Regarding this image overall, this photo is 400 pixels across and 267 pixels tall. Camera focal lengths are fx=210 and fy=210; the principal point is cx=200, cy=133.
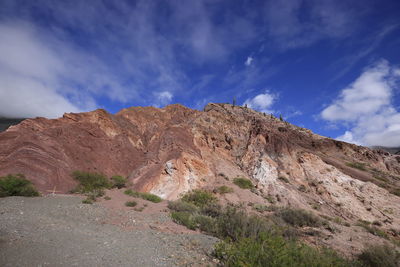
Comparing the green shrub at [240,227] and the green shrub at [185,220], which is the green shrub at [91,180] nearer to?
the green shrub at [185,220]

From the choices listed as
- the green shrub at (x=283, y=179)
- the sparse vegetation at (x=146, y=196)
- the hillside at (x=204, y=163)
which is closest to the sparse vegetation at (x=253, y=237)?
the sparse vegetation at (x=146, y=196)

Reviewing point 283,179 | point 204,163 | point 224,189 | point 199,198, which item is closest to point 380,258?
point 199,198

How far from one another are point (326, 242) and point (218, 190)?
9.60 m

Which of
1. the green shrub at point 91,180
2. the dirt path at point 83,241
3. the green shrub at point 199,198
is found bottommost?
the dirt path at point 83,241

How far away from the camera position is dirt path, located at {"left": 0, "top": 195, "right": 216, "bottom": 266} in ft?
15.5

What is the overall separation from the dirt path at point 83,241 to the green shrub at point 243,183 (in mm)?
12042

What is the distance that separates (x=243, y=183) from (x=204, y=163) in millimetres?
4343

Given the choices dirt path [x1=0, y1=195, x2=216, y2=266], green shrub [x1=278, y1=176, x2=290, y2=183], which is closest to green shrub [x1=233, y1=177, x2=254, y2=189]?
green shrub [x1=278, y1=176, x2=290, y2=183]

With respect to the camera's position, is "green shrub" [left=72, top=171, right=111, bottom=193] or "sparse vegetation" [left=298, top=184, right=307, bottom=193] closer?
"green shrub" [left=72, top=171, right=111, bottom=193]

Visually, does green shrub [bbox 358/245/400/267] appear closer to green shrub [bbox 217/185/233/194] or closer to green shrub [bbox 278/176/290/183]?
green shrub [bbox 217/185/233/194]

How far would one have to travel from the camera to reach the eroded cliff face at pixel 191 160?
680 inches

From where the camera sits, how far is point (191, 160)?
20.7 metres

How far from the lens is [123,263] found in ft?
15.8

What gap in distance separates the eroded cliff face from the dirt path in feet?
25.2
